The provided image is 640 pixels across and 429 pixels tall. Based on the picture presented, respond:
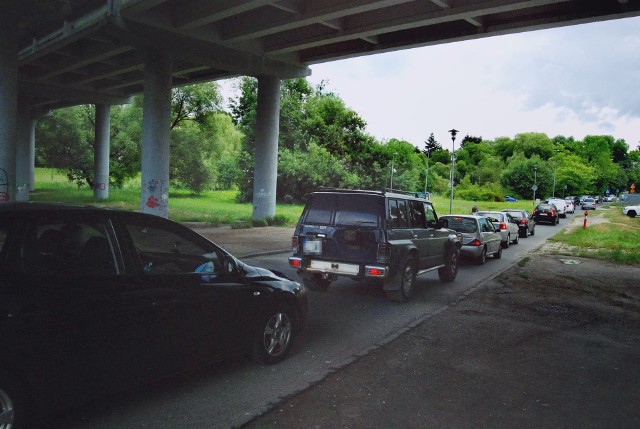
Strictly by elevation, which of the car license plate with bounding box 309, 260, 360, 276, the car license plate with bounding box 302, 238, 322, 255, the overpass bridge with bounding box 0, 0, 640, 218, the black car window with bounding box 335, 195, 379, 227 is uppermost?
the overpass bridge with bounding box 0, 0, 640, 218

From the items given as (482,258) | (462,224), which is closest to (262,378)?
(462,224)

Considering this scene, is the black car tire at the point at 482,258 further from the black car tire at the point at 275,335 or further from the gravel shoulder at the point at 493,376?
the black car tire at the point at 275,335

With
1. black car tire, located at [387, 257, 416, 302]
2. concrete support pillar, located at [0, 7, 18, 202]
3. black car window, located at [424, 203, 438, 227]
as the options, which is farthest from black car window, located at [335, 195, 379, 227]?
concrete support pillar, located at [0, 7, 18, 202]

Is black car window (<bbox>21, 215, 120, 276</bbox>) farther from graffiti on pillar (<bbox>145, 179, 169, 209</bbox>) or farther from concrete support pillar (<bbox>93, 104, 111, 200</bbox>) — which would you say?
concrete support pillar (<bbox>93, 104, 111, 200</bbox>)

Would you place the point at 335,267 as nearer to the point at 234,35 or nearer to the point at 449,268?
the point at 449,268

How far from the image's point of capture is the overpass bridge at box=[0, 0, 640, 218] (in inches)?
641

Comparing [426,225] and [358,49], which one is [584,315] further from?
[358,49]

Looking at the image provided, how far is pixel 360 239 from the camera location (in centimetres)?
848

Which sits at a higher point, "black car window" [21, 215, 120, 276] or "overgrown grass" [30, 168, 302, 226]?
"black car window" [21, 215, 120, 276]

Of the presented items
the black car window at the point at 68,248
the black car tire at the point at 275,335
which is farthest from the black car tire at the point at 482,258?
the black car window at the point at 68,248

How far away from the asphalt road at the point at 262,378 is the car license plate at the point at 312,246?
850 mm

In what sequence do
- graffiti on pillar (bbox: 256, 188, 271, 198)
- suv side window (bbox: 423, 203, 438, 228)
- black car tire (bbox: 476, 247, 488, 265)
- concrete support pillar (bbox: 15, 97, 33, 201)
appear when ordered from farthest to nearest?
concrete support pillar (bbox: 15, 97, 33, 201) < graffiti on pillar (bbox: 256, 188, 271, 198) < black car tire (bbox: 476, 247, 488, 265) < suv side window (bbox: 423, 203, 438, 228)

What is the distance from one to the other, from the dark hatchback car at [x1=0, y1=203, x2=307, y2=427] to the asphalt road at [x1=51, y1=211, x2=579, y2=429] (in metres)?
0.29

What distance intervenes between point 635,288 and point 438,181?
8710cm
